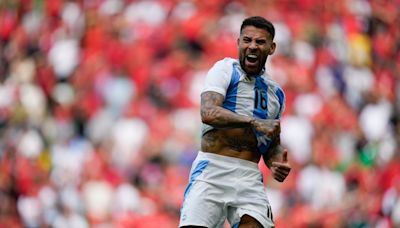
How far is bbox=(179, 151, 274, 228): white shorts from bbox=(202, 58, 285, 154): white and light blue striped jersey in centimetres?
19

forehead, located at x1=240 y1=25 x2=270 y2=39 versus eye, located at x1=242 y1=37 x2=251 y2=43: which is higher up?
forehead, located at x1=240 y1=25 x2=270 y2=39

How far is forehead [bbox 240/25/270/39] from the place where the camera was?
22.4 ft

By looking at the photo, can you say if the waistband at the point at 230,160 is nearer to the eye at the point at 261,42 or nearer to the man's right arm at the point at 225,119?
the man's right arm at the point at 225,119

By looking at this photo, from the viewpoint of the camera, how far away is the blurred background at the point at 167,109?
1188cm

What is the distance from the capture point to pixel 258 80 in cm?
696

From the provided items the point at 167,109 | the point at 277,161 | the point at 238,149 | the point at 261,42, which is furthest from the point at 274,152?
the point at 167,109

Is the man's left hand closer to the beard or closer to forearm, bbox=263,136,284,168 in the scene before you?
forearm, bbox=263,136,284,168

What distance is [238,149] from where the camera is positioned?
6918 mm

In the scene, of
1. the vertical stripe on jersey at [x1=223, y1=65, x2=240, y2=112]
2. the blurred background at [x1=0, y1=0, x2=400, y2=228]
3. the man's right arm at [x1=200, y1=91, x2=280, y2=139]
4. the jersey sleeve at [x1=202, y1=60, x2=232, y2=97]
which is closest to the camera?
the man's right arm at [x1=200, y1=91, x2=280, y2=139]

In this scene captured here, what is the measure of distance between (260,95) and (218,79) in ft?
1.04

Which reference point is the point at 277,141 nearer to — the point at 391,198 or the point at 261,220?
the point at 261,220

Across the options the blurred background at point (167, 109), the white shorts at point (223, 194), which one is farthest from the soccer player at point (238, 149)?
the blurred background at point (167, 109)

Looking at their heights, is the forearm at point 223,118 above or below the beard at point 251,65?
below

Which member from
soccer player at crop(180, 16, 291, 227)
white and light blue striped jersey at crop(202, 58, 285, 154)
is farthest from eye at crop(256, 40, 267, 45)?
white and light blue striped jersey at crop(202, 58, 285, 154)
